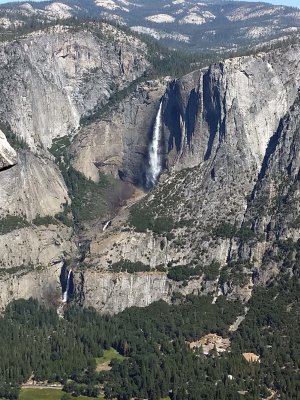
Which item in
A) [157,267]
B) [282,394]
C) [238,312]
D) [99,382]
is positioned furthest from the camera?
[157,267]

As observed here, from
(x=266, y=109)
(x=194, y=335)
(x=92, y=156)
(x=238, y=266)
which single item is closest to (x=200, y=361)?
(x=194, y=335)

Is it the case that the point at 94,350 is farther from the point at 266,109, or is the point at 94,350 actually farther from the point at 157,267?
the point at 266,109

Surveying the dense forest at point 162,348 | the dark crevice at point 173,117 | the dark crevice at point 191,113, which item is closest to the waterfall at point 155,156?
the dark crevice at point 173,117

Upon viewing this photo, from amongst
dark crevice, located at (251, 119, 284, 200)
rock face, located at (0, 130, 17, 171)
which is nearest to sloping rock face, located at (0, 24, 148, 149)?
dark crevice, located at (251, 119, 284, 200)

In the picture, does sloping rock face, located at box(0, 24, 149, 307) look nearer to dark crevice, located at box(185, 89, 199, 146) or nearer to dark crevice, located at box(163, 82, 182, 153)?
dark crevice, located at box(163, 82, 182, 153)

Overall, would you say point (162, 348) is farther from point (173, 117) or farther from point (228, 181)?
point (173, 117)

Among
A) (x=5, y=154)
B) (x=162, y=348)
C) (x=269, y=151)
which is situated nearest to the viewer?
(x=5, y=154)

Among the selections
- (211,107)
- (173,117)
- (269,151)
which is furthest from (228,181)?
(173,117)
